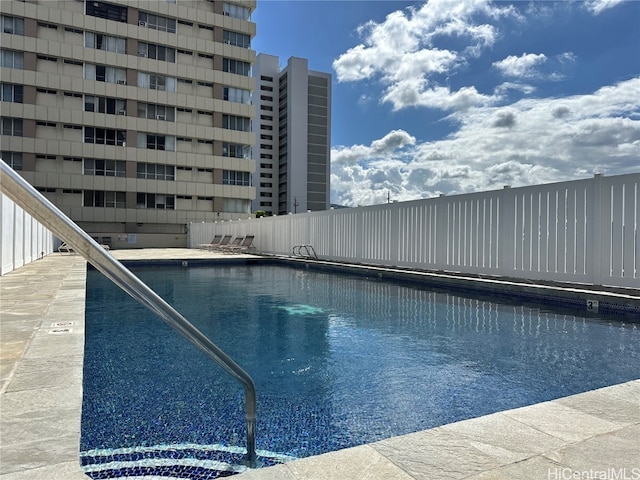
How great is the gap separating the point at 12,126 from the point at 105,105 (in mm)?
6424

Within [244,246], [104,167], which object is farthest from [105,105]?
[244,246]

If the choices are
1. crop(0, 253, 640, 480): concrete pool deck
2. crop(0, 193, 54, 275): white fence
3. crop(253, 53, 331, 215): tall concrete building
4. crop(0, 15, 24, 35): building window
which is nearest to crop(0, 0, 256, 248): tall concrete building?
crop(0, 15, 24, 35): building window

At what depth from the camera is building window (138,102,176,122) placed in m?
34.2

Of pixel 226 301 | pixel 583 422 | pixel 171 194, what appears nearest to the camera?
pixel 583 422

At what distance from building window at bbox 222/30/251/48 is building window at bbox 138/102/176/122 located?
27.3ft

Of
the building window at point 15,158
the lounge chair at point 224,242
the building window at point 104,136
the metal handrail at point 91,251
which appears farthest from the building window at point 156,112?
the metal handrail at point 91,251

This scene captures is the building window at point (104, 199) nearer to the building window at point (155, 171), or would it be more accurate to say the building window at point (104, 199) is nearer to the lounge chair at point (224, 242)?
the building window at point (155, 171)

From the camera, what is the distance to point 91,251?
1.56m

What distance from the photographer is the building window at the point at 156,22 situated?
34.3m

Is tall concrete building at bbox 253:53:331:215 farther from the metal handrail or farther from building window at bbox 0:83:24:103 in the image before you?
the metal handrail

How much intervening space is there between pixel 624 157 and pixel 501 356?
7.06 m

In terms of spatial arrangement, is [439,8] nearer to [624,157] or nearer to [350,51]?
[624,157]

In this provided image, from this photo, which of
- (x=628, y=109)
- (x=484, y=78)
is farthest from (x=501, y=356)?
(x=484, y=78)

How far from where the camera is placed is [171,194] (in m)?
35.2
